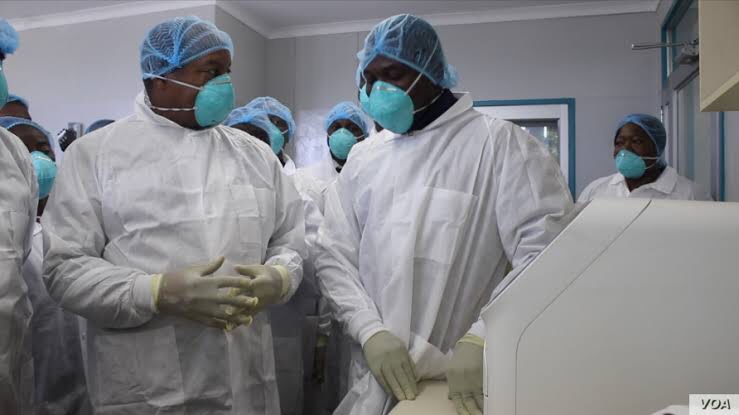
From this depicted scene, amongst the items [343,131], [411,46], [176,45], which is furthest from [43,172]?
[411,46]

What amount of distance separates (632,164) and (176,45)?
2.27 m

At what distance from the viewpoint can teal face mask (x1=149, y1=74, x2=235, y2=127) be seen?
1405 mm

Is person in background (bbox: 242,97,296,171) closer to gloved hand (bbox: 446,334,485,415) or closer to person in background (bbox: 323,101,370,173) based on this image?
person in background (bbox: 323,101,370,173)

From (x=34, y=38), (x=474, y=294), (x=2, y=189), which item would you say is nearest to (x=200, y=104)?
(x=2, y=189)

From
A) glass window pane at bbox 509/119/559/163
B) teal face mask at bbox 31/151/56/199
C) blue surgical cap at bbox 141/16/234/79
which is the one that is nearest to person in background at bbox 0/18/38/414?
blue surgical cap at bbox 141/16/234/79

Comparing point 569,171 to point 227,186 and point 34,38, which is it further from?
point 34,38

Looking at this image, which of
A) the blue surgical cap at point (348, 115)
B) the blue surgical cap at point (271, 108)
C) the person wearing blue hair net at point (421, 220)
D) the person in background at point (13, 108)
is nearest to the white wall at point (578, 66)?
the blue surgical cap at point (348, 115)

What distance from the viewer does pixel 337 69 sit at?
14.4 ft

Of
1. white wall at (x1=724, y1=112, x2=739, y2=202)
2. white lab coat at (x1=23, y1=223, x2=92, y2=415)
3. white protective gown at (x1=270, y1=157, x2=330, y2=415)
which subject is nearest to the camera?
white lab coat at (x1=23, y1=223, x2=92, y2=415)

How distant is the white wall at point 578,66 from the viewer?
3.80m

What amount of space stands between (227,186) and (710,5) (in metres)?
1.02

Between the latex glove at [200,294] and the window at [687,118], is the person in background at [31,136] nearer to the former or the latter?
the latex glove at [200,294]

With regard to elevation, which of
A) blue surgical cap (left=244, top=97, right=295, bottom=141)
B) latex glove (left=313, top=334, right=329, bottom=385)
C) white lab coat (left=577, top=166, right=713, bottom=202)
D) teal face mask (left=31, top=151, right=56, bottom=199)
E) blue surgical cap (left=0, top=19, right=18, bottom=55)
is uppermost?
blue surgical cap (left=0, top=19, right=18, bottom=55)

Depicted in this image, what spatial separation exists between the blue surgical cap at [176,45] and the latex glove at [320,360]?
3.90 feet
